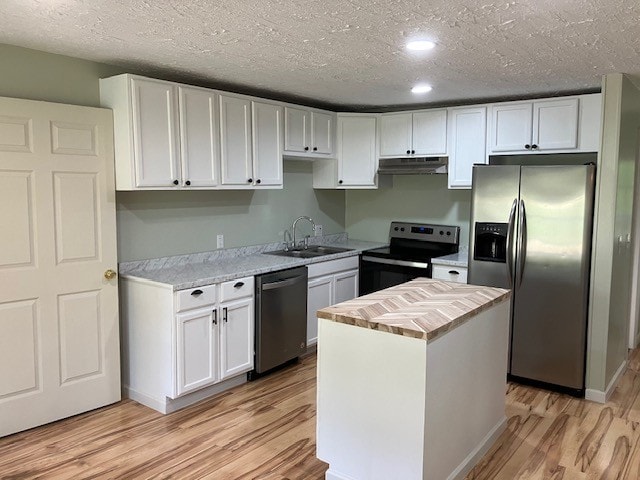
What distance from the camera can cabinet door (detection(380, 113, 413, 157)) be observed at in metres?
4.93

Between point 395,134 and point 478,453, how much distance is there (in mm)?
3046

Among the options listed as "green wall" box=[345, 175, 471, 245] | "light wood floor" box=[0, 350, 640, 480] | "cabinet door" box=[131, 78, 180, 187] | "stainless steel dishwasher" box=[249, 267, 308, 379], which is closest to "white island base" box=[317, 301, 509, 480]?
"light wood floor" box=[0, 350, 640, 480]

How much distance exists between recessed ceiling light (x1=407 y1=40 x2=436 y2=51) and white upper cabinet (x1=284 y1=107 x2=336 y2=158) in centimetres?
172

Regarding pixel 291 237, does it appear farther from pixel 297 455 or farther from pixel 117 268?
pixel 297 455

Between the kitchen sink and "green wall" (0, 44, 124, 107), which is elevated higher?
"green wall" (0, 44, 124, 107)

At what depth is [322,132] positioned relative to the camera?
490cm

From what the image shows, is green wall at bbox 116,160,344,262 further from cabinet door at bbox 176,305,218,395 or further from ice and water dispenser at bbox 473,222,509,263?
ice and water dispenser at bbox 473,222,509,263

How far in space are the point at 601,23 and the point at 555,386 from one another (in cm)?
257

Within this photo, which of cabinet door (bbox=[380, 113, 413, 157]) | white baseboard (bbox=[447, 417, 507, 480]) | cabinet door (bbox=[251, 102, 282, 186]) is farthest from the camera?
cabinet door (bbox=[380, 113, 413, 157])

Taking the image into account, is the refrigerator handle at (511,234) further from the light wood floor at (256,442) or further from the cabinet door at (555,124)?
the light wood floor at (256,442)

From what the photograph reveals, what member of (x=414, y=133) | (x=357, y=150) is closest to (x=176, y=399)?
(x=357, y=150)

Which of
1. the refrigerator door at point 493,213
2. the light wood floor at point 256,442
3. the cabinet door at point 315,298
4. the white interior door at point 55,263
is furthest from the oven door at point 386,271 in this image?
the white interior door at point 55,263

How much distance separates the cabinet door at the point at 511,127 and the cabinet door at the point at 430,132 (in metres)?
0.46

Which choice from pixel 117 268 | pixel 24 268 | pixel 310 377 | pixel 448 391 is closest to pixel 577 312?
pixel 448 391
